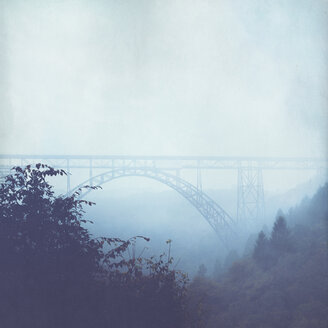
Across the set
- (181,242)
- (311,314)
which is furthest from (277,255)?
(181,242)

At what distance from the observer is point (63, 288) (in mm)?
5000

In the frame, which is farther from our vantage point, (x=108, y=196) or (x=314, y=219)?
(x=108, y=196)

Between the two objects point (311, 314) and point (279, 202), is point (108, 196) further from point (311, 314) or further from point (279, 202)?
point (311, 314)

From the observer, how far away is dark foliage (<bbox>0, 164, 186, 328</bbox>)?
187 inches

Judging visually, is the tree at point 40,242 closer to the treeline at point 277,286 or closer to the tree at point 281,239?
the treeline at point 277,286

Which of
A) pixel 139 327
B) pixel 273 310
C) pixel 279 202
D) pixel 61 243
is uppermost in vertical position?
pixel 279 202

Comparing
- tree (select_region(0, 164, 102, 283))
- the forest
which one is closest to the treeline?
the forest

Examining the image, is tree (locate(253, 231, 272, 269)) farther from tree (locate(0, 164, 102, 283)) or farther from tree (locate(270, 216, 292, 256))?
tree (locate(0, 164, 102, 283))

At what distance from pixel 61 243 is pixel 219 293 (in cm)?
1002

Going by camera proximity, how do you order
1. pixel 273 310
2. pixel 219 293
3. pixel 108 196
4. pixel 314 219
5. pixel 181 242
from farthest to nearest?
pixel 108 196 → pixel 181 242 → pixel 314 219 → pixel 219 293 → pixel 273 310

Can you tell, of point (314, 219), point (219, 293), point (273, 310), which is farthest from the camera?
point (314, 219)

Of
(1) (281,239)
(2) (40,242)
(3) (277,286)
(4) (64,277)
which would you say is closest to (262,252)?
(1) (281,239)

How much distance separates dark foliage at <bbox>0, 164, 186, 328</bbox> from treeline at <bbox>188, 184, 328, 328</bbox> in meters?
4.32

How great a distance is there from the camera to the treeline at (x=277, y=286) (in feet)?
35.8
